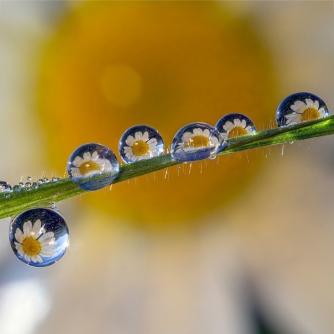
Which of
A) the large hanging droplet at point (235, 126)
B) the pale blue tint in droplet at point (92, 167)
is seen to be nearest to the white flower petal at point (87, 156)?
the pale blue tint in droplet at point (92, 167)

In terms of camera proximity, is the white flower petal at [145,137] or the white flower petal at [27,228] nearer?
the white flower petal at [27,228]

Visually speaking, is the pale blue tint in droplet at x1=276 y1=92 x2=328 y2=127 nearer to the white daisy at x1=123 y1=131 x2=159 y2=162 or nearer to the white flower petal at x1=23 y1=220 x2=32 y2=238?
the white daisy at x1=123 y1=131 x2=159 y2=162

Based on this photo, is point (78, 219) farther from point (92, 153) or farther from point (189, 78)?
point (92, 153)

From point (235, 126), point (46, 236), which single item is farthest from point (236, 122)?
point (46, 236)

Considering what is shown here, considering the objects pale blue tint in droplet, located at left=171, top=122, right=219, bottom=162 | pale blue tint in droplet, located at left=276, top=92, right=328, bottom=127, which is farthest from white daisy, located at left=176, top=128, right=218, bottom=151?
pale blue tint in droplet, located at left=276, top=92, right=328, bottom=127

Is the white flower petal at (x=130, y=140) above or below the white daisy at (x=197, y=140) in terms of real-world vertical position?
above

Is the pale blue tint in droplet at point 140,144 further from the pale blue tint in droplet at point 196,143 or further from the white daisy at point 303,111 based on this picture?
the white daisy at point 303,111

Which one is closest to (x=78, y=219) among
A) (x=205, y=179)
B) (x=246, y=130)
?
(x=205, y=179)
